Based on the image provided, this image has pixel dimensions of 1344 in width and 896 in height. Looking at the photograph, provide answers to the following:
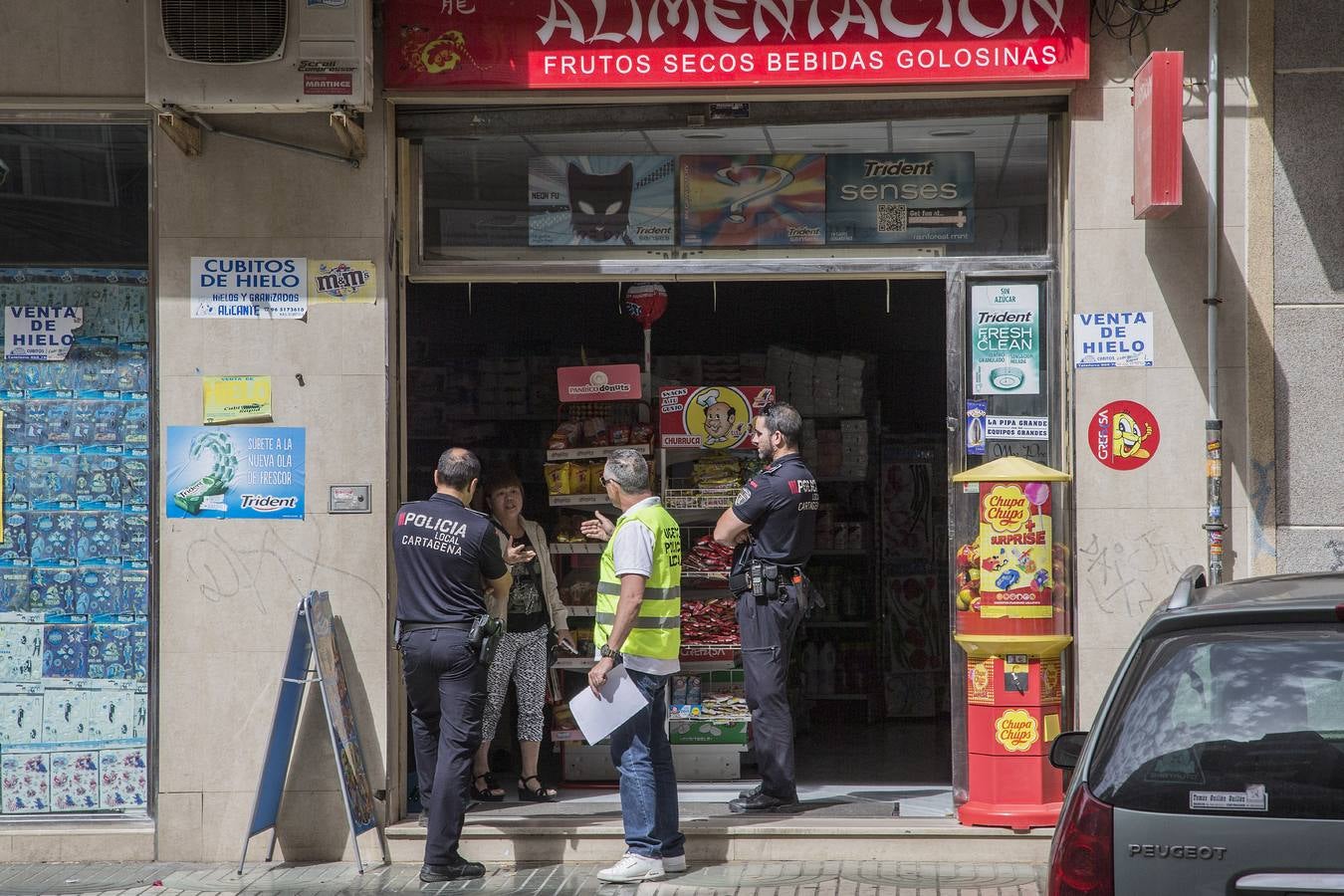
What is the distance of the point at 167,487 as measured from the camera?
7.20m

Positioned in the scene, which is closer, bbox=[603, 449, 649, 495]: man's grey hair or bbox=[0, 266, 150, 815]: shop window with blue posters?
bbox=[603, 449, 649, 495]: man's grey hair

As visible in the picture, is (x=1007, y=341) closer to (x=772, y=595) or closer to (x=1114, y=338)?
(x=1114, y=338)

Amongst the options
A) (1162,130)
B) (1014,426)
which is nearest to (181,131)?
(1014,426)

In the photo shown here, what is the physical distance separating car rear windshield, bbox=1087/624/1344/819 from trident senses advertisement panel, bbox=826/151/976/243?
424 centimetres

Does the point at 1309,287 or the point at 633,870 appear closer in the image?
the point at 633,870

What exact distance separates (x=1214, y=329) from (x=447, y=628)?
13.0 ft

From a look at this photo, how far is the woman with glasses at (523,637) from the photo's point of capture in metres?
7.84

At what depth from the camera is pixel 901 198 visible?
7473mm

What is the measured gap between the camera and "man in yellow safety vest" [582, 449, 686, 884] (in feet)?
21.1

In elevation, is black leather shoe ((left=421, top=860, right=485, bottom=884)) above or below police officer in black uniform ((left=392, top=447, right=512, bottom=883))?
below

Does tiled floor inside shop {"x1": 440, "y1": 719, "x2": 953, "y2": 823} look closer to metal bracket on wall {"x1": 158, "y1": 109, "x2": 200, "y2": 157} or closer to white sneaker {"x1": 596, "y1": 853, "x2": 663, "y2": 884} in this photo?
white sneaker {"x1": 596, "y1": 853, "x2": 663, "y2": 884}

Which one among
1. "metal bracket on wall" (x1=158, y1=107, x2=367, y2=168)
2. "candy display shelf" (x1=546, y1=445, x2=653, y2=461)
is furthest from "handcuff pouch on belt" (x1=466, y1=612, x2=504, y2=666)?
"metal bracket on wall" (x1=158, y1=107, x2=367, y2=168)

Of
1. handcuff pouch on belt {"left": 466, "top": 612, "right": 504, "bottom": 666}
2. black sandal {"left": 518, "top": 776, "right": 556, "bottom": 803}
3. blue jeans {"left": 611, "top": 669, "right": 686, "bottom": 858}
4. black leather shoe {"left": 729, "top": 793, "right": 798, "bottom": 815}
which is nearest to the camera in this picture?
blue jeans {"left": 611, "top": 669, "right": 686, "bottom": 858}

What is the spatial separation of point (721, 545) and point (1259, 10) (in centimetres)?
402
